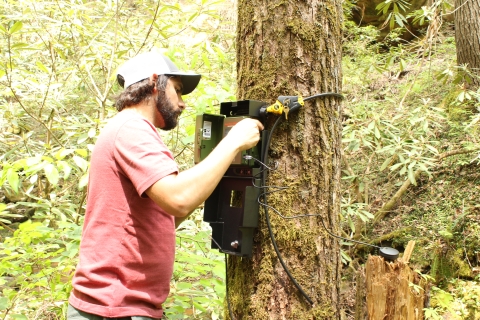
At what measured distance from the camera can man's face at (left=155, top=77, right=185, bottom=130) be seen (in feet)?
5.62

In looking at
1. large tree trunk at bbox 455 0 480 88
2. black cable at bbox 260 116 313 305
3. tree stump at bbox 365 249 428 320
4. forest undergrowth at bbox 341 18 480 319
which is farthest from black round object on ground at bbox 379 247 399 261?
large tree trunk at bbox 455 0 480 88

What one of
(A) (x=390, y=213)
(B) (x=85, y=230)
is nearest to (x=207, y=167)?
(B) (x=85, y=230)

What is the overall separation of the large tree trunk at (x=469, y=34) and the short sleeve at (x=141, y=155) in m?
5.04

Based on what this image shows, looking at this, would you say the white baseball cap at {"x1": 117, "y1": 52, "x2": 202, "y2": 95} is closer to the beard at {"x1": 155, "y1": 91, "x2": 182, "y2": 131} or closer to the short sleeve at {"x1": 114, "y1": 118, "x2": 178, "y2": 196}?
the beard at {"x1": 155, "y1": 91, "x2": 182, "y2": 131}

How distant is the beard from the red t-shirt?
0.17 meters

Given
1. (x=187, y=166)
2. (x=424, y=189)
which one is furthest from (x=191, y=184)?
(x=424, y=189)

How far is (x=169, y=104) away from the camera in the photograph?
67.7 inches

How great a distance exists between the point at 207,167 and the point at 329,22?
0.85 m

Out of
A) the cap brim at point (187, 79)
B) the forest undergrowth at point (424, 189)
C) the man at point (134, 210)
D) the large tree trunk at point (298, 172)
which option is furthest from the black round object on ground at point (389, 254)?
the forest undergrowth at point (424, 189)

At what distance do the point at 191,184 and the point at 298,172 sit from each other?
49cm

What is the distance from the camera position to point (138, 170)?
1.42 meters

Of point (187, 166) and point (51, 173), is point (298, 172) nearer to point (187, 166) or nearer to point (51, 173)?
point (51, 173)

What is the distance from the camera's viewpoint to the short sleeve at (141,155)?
1.40 meters

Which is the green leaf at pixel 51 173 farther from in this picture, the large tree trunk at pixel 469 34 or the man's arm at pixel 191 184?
the large tree trunk at pixel 469 34
